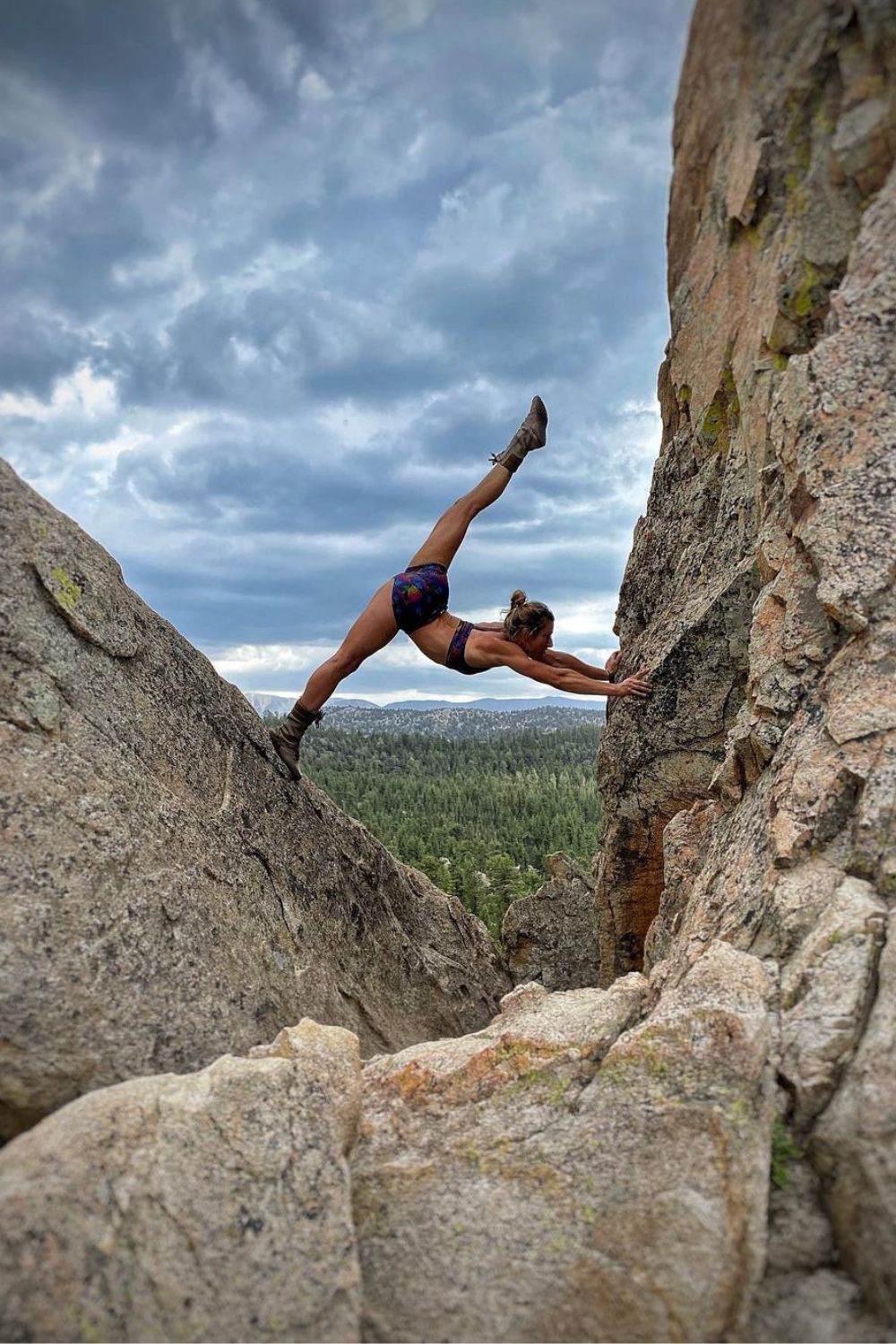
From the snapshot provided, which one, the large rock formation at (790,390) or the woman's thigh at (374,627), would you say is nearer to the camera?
the large rock formation at (790,390)

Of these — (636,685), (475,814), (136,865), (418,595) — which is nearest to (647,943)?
(636,685)

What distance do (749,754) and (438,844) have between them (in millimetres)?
74374

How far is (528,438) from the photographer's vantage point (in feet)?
29.5

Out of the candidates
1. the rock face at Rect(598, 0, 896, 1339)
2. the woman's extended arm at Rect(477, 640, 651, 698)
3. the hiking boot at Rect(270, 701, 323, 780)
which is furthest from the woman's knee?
the rock face at Rect(598, 0, 896, 1339)

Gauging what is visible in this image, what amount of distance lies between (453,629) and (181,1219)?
21.2 ft

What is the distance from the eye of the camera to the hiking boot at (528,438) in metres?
8.91

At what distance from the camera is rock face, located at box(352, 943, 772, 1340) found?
338 centimetres

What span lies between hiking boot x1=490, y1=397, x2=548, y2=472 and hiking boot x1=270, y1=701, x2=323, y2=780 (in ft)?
13.3

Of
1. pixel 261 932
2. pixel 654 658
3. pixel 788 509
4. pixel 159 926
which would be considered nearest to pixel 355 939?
pixel 261 932

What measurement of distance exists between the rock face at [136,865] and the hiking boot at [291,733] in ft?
0.77

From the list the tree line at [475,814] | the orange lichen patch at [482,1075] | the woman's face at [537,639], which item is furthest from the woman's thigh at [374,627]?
the tree line at [475,814]

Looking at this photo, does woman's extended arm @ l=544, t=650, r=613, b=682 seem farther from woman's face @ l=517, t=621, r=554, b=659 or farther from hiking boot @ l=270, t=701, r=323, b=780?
hiking boot @ l=270, t=701, r=323, b=780

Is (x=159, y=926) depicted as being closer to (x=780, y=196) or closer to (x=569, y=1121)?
(x=569, y=1121)

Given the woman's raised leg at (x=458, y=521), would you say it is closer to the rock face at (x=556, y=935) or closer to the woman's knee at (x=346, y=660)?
the woman's knee at (x=346, y=660)
